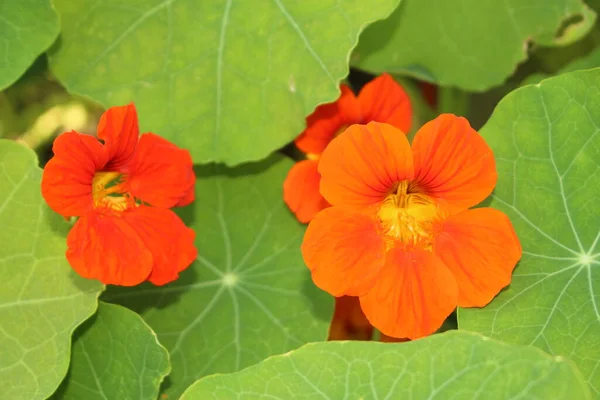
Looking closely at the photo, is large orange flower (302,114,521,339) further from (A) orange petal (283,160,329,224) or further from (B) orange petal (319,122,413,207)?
(A) orange petal (283,160,329,224)

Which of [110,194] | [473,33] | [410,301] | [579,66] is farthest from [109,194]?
[579,66]

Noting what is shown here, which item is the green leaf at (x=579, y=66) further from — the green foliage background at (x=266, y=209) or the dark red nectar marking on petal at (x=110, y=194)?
the dark red nectar marking on petal at (x=110, y=194)

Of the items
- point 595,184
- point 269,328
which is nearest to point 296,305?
point 269,328

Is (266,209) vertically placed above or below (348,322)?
above

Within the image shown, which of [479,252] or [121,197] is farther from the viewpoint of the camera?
[121,197]

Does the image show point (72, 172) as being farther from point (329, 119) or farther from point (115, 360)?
point (329, 119)

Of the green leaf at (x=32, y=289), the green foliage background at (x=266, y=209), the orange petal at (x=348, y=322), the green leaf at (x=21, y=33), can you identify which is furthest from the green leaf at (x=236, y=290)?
the green leaf at (x=21, y=33)
